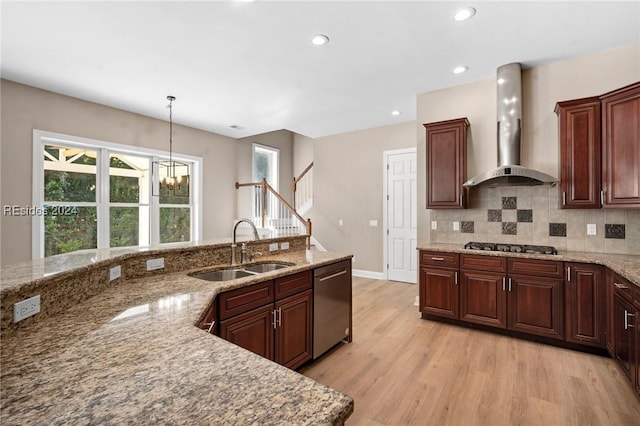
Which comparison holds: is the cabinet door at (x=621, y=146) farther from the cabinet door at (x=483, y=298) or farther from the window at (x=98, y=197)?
the window at (x=98, y=197)

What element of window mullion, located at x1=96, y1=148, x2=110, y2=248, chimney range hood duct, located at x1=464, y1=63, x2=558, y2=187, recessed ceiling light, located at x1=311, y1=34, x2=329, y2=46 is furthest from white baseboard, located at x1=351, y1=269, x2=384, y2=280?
window mullion, located at x1=96, y1=148, x2=110, y2=248

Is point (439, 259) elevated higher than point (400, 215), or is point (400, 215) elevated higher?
point (400, 215)

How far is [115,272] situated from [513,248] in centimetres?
361

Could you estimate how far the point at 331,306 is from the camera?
275 cm

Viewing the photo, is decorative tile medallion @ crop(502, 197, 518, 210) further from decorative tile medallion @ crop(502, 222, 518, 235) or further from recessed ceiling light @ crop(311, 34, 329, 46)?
recessed ceiling light @ crop(311, 34, 329, 46)

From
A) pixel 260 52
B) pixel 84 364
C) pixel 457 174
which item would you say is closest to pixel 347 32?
pixel 260 52

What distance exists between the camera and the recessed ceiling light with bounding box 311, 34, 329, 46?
9.05 feet

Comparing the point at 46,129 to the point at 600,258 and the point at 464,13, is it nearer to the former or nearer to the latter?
the point at 464,13

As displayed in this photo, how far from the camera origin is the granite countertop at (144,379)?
67 centimetres

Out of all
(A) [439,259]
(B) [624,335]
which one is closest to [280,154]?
(A) [439,259]

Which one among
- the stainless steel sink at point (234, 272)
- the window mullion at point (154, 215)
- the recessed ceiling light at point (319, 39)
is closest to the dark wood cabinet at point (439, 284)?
→ the stainless steel sink at point (234, 272)

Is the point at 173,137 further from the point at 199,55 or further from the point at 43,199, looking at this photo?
the point at 199,55

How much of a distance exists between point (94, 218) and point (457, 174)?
199 inches

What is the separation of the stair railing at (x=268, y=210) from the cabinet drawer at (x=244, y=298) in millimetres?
4316
